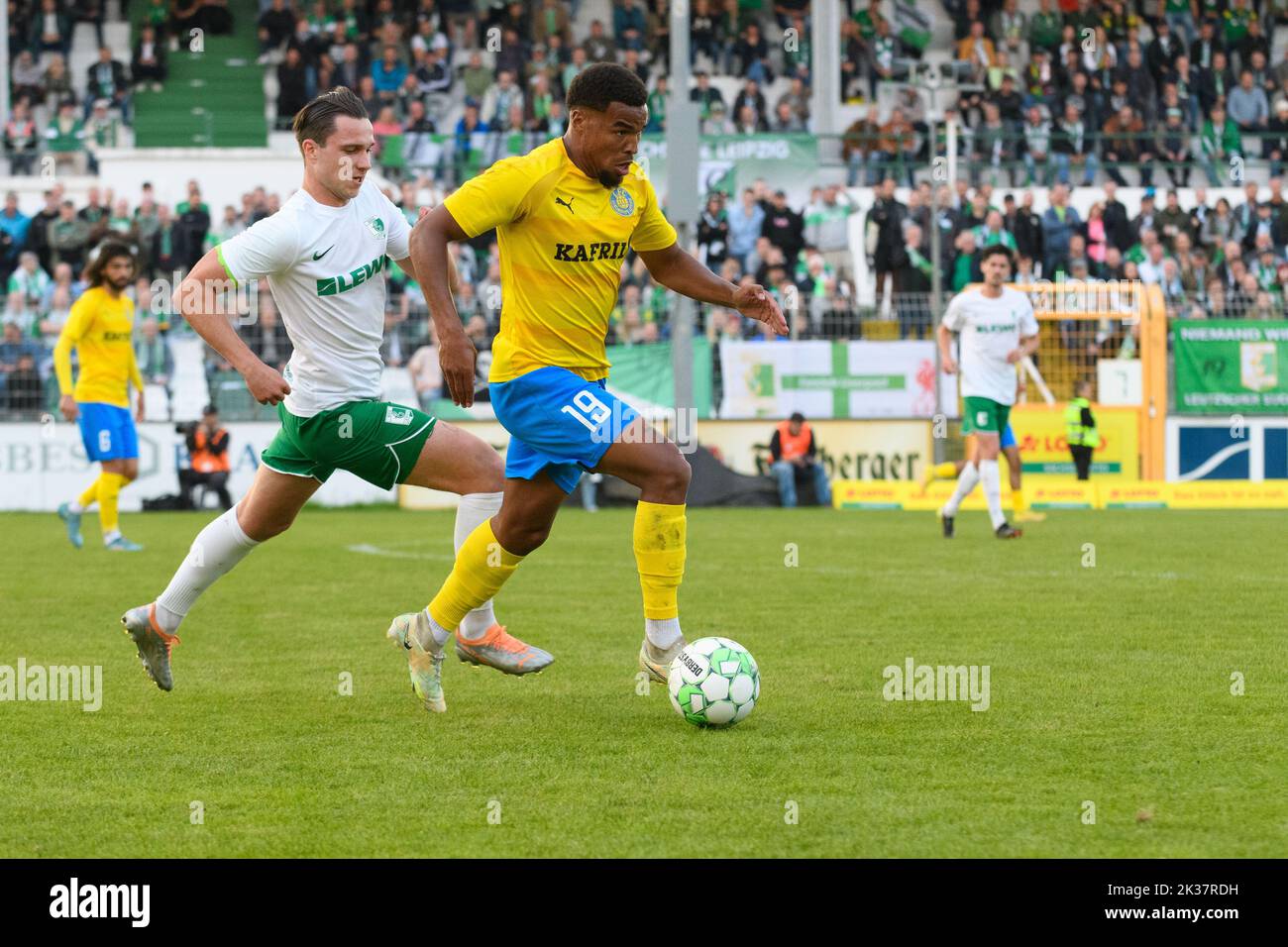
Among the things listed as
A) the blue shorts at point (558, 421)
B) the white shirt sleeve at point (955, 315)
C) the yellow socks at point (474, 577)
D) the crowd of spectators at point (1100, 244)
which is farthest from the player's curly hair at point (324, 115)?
the crowd of spectators at point (1100, 244)

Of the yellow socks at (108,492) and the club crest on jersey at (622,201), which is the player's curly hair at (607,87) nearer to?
the club crest on jersey at (622,201)

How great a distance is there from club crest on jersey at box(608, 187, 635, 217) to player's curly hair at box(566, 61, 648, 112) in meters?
0.37

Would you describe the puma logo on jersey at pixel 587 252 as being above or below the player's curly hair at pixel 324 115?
below

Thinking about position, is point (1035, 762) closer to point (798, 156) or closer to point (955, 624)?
point (955, 624)

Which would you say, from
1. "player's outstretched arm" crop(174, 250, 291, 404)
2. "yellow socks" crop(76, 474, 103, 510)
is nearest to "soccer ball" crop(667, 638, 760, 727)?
"player's outstretched arm" crop(174, 250, 291, 404)

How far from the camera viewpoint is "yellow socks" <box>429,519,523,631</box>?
651cm

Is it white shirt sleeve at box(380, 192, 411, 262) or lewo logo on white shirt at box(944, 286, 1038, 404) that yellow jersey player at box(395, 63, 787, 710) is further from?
lewo logo on white shirt at box(944, 286, 1038, 404)

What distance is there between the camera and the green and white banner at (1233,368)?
910 inches

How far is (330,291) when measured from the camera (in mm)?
6887

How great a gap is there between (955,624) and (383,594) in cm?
382

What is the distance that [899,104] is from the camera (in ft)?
100

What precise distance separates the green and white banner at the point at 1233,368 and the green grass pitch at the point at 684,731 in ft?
39.3

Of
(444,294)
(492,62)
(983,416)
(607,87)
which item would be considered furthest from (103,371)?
(492,62)
